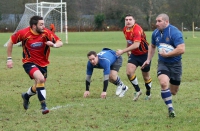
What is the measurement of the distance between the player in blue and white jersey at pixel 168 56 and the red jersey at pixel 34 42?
86.5 inches

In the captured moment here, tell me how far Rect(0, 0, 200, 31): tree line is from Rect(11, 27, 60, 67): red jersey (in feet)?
226

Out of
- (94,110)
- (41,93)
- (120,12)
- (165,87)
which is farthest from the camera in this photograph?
(120,12)

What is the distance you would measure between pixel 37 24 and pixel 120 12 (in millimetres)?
79704

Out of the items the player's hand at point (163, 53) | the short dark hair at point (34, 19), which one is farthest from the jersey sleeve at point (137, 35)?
the short dark hair at point (34, 19)

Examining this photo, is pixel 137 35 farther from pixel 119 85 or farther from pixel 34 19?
pixel 34 19

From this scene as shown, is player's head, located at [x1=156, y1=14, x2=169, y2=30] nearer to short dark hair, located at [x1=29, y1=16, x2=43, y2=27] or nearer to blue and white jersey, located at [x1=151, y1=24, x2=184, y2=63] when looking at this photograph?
blue and white jersey, located at [x1=151, y1=24, x2=184, y2=63]

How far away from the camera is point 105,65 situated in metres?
11.7

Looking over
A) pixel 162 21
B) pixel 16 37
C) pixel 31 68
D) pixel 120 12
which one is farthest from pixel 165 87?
pixel 120 12

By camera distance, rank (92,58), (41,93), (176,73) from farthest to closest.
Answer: (92,58), (41,93), (176,73)

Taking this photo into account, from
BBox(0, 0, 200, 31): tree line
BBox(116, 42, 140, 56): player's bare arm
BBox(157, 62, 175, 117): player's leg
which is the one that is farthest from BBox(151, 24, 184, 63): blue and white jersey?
BBox(0, 0, 200, 31): tree line

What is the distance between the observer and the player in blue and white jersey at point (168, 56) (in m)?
9.09

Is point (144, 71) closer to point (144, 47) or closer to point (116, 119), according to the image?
point (144, 47)

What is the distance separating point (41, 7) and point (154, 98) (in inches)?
1064

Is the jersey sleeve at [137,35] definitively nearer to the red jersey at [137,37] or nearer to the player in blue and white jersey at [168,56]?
the red jersey at [137,37]
